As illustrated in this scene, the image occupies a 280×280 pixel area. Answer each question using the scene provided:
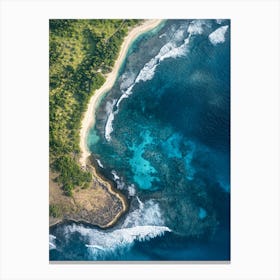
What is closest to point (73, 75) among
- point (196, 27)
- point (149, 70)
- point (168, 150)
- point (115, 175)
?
point (149, 70)

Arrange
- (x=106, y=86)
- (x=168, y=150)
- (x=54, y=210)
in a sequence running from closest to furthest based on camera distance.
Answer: (x=54, y=210), (x=168, y=150), (x=106, y=86)

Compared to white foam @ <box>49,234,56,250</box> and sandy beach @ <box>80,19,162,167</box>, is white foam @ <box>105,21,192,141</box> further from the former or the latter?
white foam @ <box>49,234,56,250</box>

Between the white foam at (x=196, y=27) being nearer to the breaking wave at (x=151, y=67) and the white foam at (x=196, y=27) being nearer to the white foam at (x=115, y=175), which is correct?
the breaking wave at (x=151, y=67)

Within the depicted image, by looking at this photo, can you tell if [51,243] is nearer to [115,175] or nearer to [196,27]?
[115,175]

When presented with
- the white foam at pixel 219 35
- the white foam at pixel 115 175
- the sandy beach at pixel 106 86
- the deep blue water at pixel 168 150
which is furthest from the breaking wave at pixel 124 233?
the white foam at pixel 219 35

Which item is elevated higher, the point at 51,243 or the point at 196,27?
the point at 196,27
